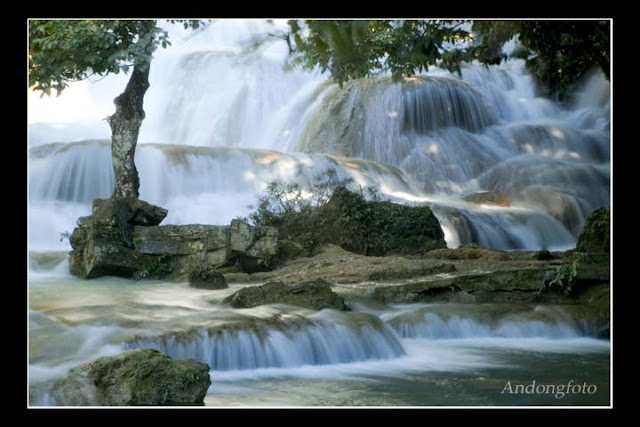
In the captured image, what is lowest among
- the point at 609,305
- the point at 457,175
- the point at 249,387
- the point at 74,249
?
the point at 249,387

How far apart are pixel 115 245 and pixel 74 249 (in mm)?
447

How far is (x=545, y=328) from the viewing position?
23.9 ft

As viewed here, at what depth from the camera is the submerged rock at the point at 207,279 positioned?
21.2 ft

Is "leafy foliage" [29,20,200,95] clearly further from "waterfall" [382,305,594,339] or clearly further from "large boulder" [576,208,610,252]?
"large boulder" [576,208,610,252]

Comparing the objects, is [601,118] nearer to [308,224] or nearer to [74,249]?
[308,224]

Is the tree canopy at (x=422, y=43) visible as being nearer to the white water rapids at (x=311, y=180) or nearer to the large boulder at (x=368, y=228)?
the white water rapids at (x=311, y=180)

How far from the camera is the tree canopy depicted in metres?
6.28

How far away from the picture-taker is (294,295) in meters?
6.68

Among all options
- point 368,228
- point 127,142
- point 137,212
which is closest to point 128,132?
point 127,142

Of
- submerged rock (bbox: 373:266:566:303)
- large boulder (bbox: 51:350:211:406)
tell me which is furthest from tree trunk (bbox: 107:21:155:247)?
submerged rock (bbox: 373:266:566:303)

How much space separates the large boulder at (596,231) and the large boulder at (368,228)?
1.11 m

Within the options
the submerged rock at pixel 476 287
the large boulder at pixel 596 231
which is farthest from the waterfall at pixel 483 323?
the large boulder at pixel 596 231

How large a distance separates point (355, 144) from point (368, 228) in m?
0.68
